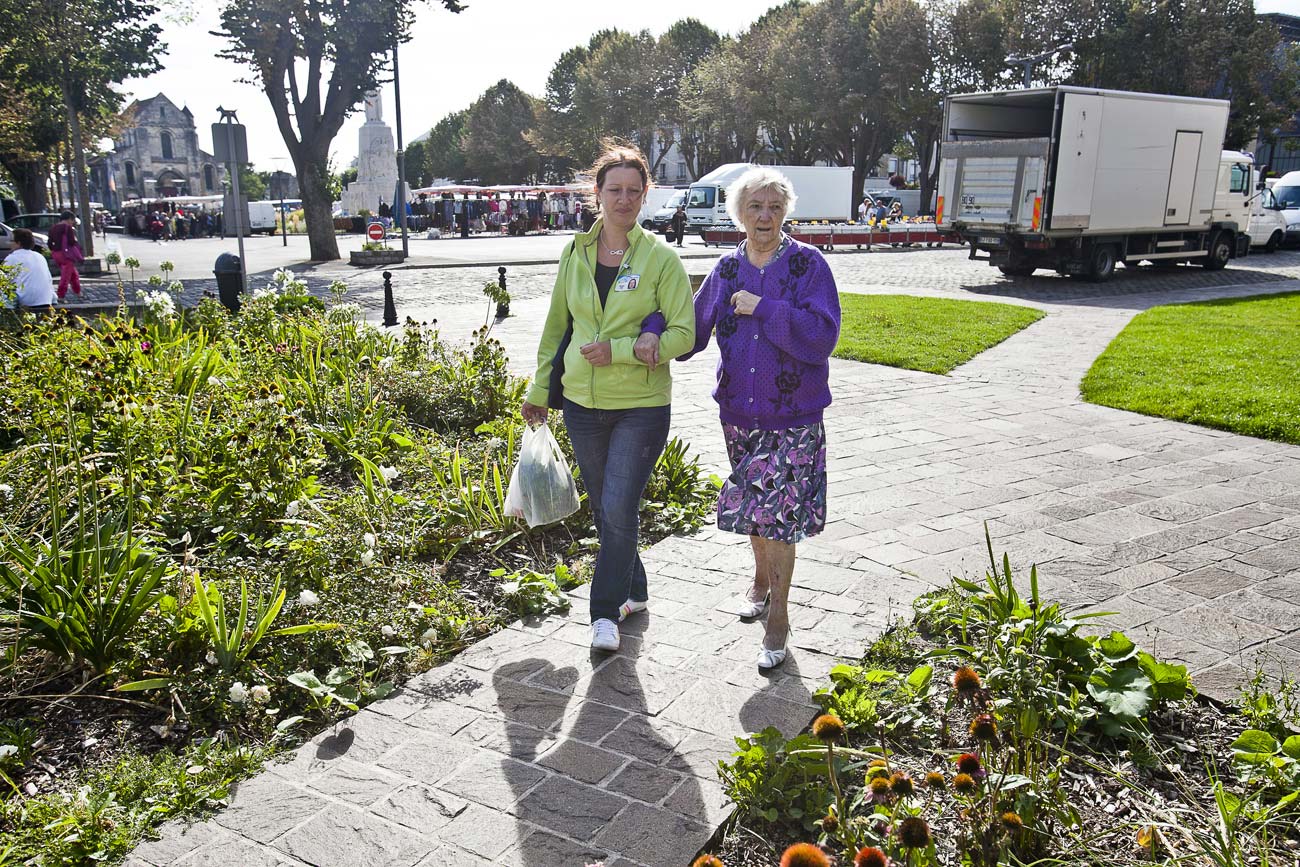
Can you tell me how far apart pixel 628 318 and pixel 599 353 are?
0.20 metres

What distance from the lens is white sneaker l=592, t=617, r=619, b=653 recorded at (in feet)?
12.7

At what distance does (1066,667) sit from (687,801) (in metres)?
1.35

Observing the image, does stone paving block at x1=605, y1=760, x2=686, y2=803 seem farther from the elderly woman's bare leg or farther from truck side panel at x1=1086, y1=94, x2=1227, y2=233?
truck side panel at x1=1086, y1=94, x2=1227, y2=233

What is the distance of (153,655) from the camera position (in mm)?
3539

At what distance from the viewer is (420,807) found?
2885 mm

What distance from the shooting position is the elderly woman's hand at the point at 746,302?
3.50 metres

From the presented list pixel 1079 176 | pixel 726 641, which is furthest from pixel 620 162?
pixel 1079 176

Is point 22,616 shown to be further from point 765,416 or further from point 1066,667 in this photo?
point 1066,667

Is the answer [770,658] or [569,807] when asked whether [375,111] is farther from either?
[569,807]

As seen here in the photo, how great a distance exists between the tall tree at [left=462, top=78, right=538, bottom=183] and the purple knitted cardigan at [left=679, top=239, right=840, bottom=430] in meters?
81.5

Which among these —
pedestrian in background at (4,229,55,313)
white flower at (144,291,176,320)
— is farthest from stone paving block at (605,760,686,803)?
pedestrian in background at (4,229,55,313)

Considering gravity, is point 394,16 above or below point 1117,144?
above

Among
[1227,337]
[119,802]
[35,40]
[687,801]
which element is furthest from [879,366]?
[35,40]

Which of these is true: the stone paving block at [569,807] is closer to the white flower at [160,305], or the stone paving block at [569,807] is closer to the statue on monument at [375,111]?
the white flower at [160,305]
